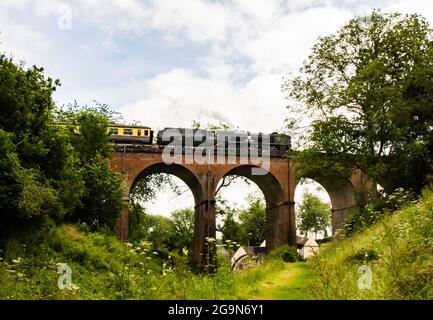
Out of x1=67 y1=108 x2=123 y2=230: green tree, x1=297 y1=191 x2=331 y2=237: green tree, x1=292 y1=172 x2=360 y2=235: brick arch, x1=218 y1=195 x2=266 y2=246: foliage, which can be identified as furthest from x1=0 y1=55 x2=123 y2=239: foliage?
x1=297 y1=191 x2=331 y2=237: green tree

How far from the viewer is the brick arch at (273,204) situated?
1251 inches

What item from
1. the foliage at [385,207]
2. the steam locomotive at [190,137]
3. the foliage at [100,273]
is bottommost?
the foliage at [100,273]

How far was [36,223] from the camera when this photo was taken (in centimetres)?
1480

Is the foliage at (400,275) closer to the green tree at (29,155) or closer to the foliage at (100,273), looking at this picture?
the foliage at (100,273)

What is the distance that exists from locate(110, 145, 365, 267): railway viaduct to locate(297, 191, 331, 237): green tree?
1245 inches

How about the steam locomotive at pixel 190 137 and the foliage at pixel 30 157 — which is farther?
the steam locomotive at pixel 190 137

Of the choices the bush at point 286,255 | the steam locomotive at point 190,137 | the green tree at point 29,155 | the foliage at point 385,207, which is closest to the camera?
the foliage at point 385,207

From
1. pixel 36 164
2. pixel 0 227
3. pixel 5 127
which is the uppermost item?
pixel 5 127

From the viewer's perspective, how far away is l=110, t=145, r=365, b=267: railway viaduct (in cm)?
3028

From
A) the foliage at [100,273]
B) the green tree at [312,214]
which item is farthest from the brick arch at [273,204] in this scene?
the green tree at [312,214]

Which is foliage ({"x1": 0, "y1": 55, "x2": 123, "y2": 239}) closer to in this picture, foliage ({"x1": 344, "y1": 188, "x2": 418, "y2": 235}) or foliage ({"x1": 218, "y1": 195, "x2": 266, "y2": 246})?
foliage ({"x1": 344, "y1": 188, "x2": 418, "y2": 235})

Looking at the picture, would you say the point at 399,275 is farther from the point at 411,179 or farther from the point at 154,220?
the point at 154,220
